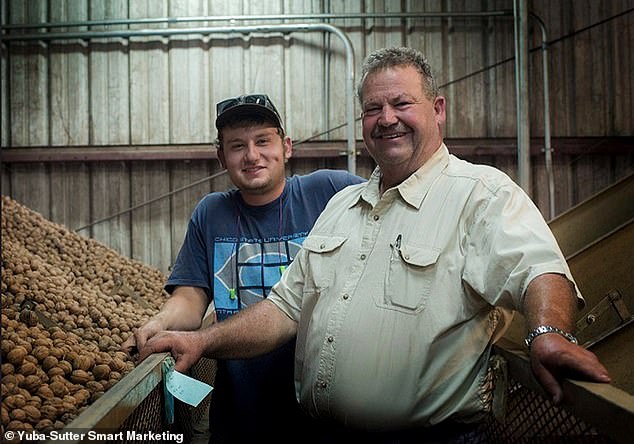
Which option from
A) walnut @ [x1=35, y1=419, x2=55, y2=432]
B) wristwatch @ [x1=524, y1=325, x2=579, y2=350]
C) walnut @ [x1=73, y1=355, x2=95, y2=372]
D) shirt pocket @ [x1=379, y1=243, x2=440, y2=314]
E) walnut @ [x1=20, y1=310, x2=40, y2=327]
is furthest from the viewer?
walnut @ [x1=20, y1=310, x2=40, y2=327]

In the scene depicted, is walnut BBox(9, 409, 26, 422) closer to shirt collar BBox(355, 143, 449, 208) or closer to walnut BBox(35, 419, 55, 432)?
walnut BBox(35, 419, 55, 432)

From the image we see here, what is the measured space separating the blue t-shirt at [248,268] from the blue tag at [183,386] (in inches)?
17.2

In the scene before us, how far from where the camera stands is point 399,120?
4.79ft

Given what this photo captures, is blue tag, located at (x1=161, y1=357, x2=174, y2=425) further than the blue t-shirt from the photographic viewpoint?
No

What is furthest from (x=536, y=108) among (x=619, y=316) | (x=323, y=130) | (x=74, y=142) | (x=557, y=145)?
(x=74, y=142)

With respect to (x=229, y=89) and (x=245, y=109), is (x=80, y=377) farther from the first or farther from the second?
(x=229, y=89)

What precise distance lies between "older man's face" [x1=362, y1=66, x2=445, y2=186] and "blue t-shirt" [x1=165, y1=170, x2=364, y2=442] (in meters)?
0.46

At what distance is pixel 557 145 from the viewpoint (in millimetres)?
5453

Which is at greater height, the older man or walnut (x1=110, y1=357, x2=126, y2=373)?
the older man

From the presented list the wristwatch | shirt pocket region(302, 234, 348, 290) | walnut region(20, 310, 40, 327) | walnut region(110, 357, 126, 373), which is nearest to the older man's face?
shirt pocket region(302, 234, 348, 290)

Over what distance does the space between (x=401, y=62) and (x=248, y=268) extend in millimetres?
752

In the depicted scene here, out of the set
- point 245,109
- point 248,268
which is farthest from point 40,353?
point 245,109

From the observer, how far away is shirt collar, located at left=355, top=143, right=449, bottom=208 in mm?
1426

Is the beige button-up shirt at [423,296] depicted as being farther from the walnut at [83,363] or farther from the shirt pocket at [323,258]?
the walnut at [83,363]
